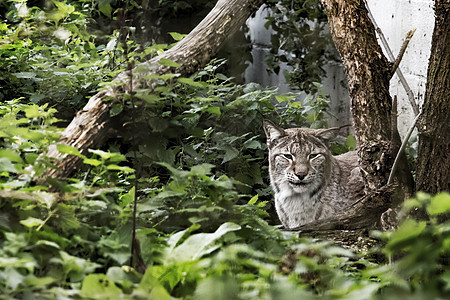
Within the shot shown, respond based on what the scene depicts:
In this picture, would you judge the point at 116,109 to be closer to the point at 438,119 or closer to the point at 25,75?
the point at 438,119

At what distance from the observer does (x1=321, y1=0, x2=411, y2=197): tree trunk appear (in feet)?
10.3

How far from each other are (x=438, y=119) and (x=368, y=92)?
15.9 inches

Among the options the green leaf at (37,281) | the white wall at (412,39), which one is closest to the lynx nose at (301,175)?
the white wall at (412,39)

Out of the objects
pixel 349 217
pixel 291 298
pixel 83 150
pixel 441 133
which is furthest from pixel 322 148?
pixel 291 298

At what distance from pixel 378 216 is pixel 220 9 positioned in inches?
65.3

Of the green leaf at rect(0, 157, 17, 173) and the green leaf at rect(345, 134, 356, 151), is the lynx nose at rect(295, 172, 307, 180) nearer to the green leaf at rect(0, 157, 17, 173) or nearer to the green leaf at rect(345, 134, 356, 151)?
the green leaf at rect(345, 134, 356, 151)

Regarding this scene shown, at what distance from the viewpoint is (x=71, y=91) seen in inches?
165

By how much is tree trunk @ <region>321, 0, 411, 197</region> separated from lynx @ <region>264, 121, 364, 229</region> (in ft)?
1.16

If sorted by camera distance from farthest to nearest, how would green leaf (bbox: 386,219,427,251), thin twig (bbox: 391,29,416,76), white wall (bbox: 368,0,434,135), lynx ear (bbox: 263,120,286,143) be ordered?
1. white wall (bbox: 368,0,434,135)
2. lynx ear (bbox: 263,120,286,143)
3. thin twig (bbox: 391,29,416,76)
4. green leaf (bbox: 386,219,427,251)

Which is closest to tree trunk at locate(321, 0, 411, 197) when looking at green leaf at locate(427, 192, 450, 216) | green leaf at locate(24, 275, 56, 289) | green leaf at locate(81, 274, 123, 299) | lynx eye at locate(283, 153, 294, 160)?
lynx eye at locate(283, 153, 294, 160)

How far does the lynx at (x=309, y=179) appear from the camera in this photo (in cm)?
356

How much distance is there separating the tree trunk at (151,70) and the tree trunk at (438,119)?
49.8 inches

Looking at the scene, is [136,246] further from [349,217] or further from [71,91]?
[71,91]

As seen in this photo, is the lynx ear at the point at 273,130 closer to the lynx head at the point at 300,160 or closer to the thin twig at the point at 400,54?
the lynx head at the point at 300,160
